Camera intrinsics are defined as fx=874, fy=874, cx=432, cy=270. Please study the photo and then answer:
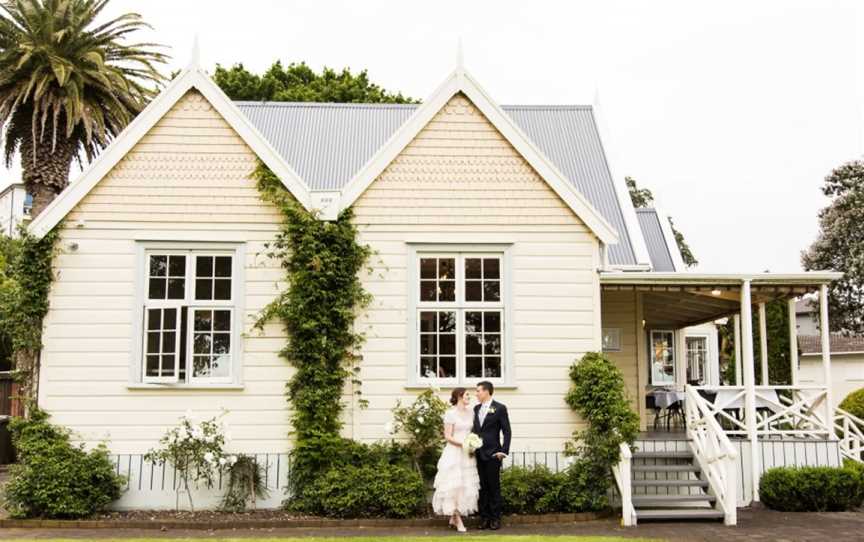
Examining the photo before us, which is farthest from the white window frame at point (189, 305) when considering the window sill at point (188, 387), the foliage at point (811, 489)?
the foliage at point (811, 489)

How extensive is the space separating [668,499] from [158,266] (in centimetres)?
808

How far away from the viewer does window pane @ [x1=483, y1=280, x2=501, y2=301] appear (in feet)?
42.9

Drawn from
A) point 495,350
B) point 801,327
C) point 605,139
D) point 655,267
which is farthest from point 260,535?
point 801,327

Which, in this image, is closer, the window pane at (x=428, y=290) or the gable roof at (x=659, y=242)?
the window pane at (x=428, y=290)

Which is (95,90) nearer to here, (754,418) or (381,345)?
(381,345)

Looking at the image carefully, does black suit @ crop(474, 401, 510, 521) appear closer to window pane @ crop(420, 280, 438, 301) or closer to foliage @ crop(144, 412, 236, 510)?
window pane @ crop(420, 280, 438, 301)

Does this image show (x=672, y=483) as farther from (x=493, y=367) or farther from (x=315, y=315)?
(x=315, y=315)

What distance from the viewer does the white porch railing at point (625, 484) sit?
1170 centimetres

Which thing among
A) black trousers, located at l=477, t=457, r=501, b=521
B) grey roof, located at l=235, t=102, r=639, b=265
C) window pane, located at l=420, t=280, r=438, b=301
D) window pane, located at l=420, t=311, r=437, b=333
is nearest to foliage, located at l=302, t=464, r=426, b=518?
black trousers, located at l=477, t=457, r=501, b=521

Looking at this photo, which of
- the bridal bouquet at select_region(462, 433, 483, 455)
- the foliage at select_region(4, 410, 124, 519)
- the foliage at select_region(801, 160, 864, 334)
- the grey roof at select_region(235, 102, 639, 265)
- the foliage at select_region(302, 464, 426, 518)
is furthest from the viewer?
the foliage at select_region(801, 160, 864, 334)

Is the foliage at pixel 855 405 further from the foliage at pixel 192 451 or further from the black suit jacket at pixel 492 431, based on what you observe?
the foliage at pixel 192 451

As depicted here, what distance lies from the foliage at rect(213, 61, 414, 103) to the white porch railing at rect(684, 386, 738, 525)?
2011 centimetres

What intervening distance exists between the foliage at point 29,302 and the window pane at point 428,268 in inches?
210

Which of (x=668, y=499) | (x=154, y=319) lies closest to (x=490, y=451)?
(x=668, y=499)
